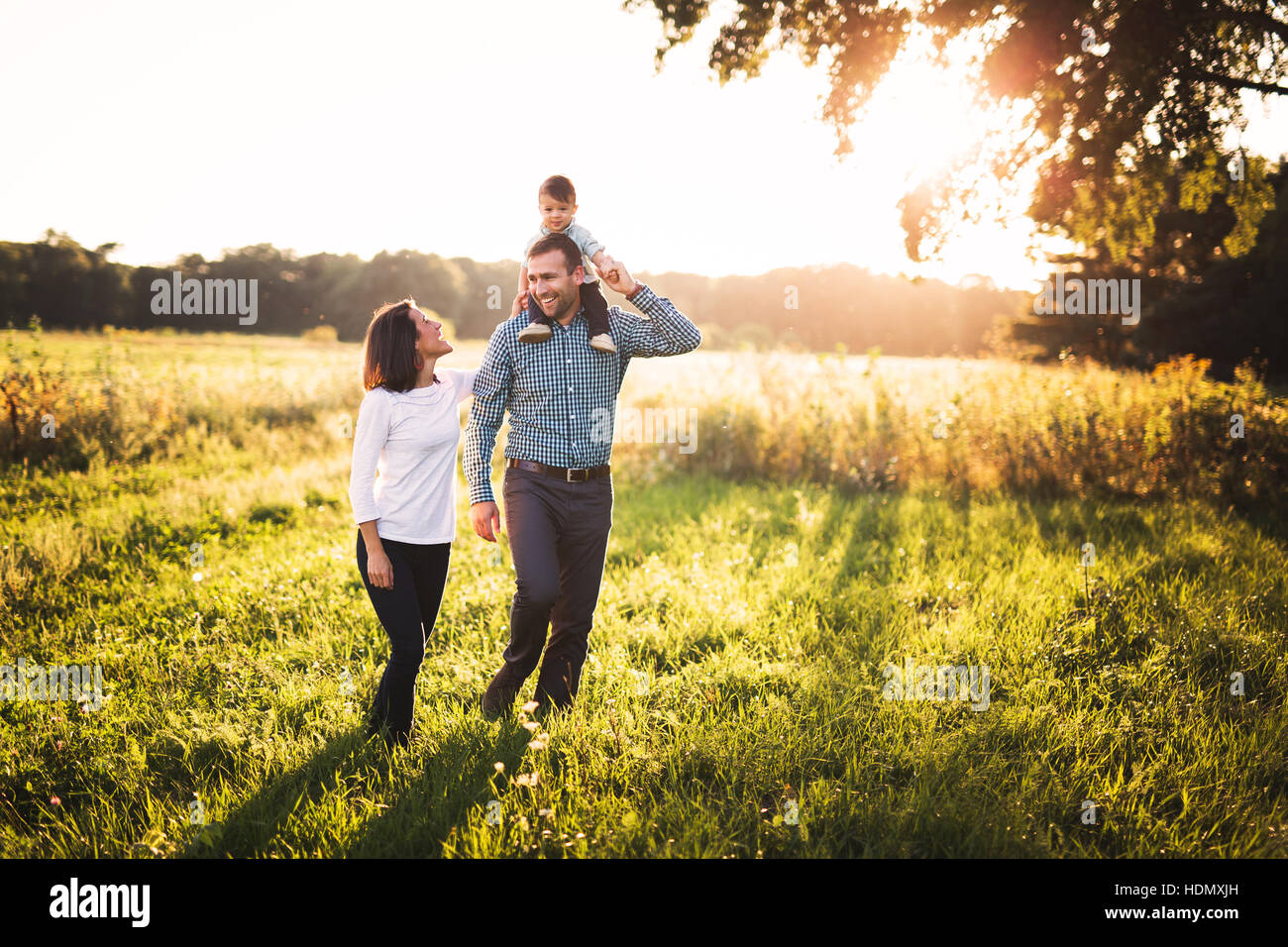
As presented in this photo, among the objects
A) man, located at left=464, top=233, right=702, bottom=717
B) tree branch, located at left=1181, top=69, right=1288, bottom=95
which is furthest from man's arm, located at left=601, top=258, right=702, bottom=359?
tree branch, located at left=1181, top=69, right=1288, bottom=95

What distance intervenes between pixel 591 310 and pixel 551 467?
91cm

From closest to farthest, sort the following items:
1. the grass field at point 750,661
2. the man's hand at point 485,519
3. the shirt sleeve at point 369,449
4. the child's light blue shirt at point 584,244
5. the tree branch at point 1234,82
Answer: the grass field at point 750,661 < the shirt sleeve at point 369,449 < the man's hand at point 485,519 < the child's light blue shirt at point 584,244 < the tree branch at point 1234,82

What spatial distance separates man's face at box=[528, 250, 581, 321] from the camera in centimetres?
349

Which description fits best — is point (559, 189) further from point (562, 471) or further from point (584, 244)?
point (562, 471)

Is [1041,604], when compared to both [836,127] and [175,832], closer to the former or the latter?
[175,832]

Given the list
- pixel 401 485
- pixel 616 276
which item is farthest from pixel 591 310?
pixel 401 485

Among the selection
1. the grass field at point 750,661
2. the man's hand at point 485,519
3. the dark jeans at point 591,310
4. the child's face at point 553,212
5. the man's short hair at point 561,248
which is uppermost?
the child's face at point 553,212

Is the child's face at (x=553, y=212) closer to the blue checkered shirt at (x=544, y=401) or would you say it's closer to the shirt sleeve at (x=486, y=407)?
the blue checkered shirt at (x=544, y=401)

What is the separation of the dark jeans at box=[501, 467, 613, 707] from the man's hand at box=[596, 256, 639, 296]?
3.31 ft

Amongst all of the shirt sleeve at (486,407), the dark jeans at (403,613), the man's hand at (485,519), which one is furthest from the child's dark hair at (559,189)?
the dark jeans at (403,613)

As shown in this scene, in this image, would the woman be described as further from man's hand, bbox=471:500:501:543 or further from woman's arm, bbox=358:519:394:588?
man's hand, bbox=471:500:501:543

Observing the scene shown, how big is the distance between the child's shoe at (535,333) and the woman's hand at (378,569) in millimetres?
1287

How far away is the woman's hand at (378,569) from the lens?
3.14 m
